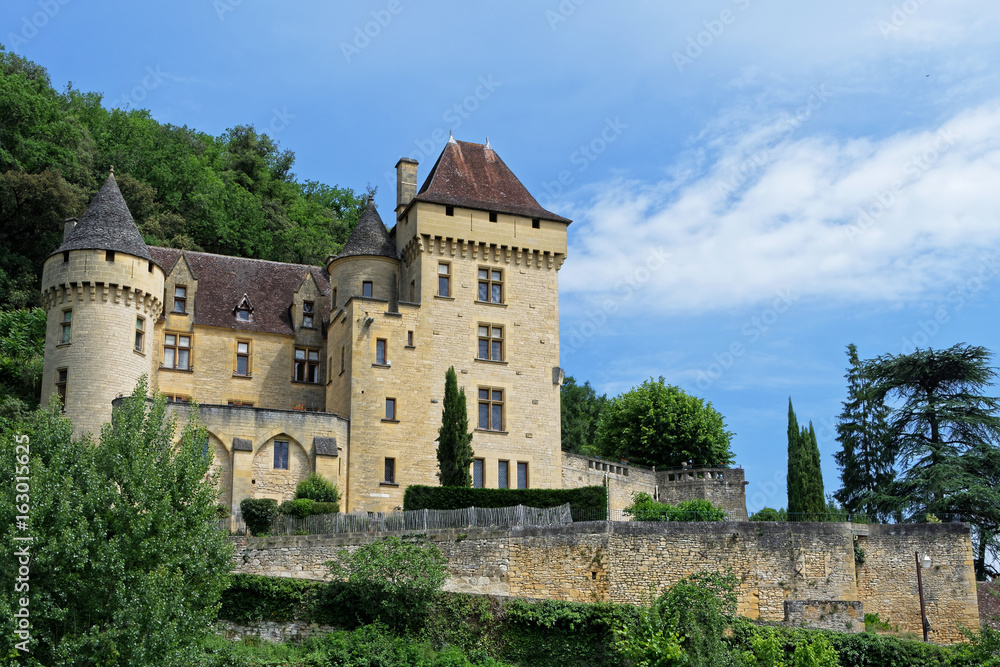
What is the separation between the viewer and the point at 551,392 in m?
42.4

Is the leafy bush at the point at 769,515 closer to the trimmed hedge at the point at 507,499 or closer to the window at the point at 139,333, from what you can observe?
the trimmed hedge at the point at 507,499

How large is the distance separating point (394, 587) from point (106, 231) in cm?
1944

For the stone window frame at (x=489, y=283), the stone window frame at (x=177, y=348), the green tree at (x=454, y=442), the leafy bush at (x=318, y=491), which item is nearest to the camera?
the leafy bush at (x=318, y=491)

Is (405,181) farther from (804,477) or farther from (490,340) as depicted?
(804,477)

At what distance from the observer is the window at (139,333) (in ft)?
131

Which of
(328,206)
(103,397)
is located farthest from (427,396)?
(328,206)

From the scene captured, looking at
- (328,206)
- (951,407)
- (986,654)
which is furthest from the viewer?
(328,206)

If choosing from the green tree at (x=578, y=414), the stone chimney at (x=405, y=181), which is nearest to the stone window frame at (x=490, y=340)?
the stone chimney at (x=405, y=181)

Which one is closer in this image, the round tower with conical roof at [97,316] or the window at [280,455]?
the round tower with conical roof at [97,316]

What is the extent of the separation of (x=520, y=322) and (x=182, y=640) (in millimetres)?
22547

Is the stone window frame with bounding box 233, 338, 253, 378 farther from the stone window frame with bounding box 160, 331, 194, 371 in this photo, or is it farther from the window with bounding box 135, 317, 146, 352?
the window with bounding box 135, 317, 146, 352

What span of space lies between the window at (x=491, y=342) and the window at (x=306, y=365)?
6.99 m

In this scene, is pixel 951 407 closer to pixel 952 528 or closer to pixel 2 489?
pixel 952 528

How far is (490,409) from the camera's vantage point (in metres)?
41.5
